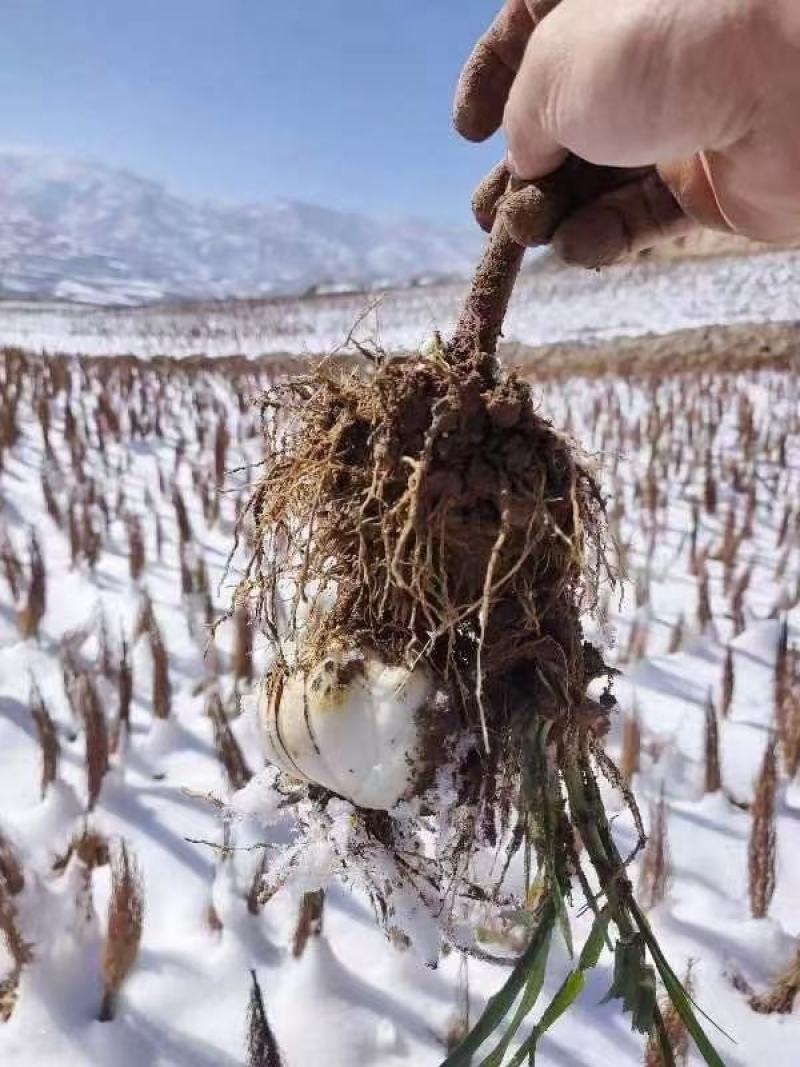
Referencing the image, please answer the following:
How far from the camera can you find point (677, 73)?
0.73 meters

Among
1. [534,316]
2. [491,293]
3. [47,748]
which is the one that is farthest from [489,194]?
[534,316]

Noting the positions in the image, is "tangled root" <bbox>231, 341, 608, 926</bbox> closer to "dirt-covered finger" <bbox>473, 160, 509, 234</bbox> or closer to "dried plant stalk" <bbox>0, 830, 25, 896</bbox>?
"dirt-covered finger" <bbox>473, 160, 509, 234</bbox>

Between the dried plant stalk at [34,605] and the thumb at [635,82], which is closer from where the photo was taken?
the thumb at [635,82]

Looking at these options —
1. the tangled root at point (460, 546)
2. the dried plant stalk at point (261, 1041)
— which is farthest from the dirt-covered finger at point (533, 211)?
the dried plant stalk at point (261, 1041)

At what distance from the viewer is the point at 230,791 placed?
1812 millimetres

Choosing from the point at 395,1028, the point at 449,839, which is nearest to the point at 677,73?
the point at 449,839

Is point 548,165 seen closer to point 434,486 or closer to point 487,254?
point 487,254

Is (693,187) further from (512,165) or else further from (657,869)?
(657,869)

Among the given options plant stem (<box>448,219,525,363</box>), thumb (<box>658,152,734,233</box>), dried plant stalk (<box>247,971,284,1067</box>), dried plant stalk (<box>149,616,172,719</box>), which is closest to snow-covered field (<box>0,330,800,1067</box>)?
dried plant stalk (<box>149,616,172,719</box>)

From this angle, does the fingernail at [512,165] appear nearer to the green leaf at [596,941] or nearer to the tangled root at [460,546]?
the tangled root at [460,546]

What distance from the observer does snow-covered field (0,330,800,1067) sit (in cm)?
135

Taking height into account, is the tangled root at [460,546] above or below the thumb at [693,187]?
below

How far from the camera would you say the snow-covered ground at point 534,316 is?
10.8m

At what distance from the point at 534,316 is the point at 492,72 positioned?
12.0 m
